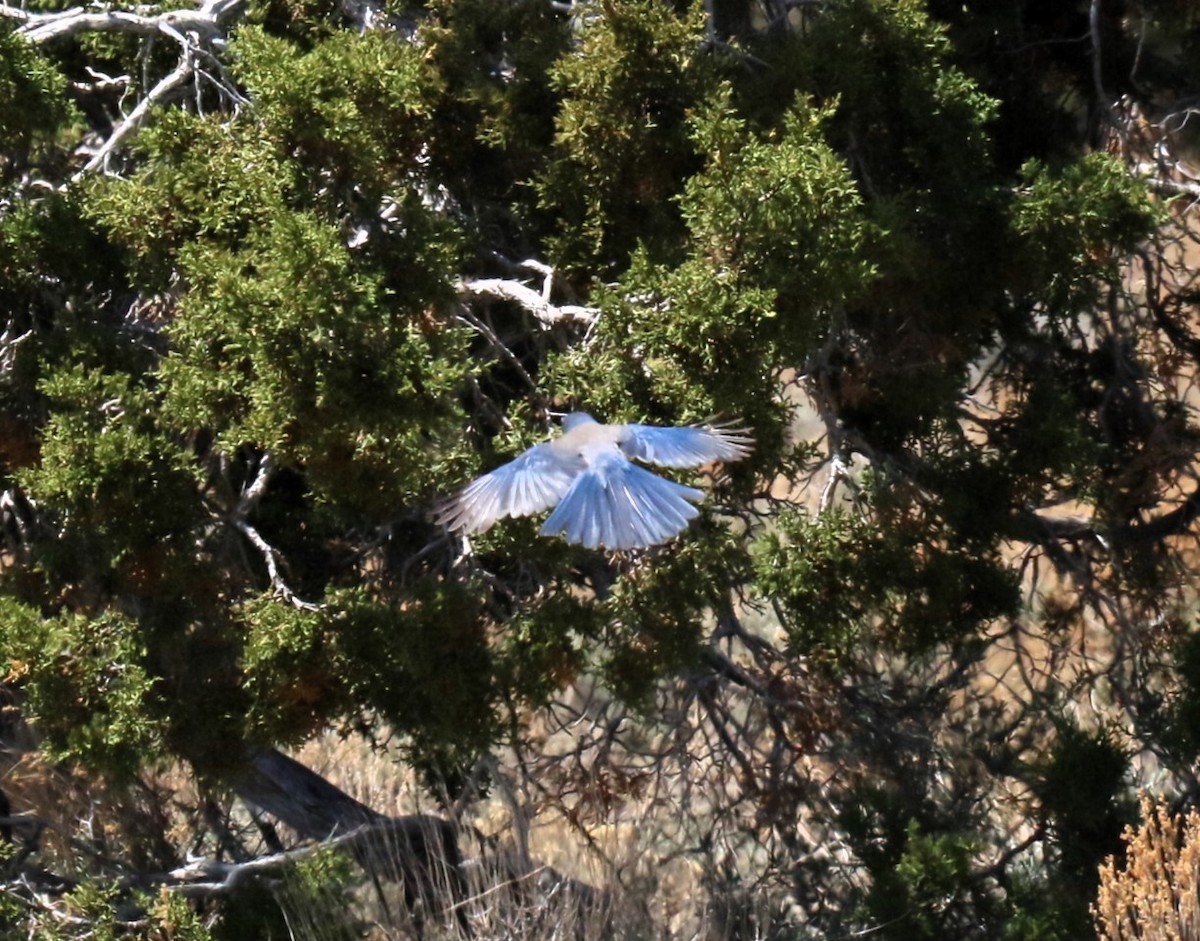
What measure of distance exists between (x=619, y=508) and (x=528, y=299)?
124 cm

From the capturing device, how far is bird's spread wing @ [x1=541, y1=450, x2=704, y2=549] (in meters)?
4.18

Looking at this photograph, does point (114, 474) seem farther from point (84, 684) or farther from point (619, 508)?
point (619, 508)

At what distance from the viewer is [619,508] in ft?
13.9

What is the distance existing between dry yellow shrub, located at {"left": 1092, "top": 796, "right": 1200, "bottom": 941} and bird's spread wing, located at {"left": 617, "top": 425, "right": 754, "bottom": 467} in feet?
5.41

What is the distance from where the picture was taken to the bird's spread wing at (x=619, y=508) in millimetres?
4176

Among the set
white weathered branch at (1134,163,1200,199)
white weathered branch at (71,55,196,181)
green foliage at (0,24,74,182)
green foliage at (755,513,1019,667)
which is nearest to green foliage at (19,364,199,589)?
green foliage at (0,24,74,182)

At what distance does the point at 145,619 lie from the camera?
5051 mm

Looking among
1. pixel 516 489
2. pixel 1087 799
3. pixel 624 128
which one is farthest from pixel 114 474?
pixel 1087 799

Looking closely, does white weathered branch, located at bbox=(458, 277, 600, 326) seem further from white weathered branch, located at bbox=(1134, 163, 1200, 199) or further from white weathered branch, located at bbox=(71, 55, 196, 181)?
white weathered branch, located at bbox=(1134, 163, 1200, 199)


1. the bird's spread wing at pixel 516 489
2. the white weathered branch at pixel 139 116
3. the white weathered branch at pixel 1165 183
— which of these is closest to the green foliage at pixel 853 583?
the bird's spread wing at pixel 516 489

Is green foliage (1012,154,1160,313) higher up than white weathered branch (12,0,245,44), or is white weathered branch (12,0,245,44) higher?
white weathered branch (12,0,245,44)

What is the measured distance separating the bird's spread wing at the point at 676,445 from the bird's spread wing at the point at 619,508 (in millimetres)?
51

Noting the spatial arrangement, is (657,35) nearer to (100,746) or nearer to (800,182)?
(800,182)

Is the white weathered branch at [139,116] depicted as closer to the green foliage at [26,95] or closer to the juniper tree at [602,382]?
the juniper tree at [602,382]
